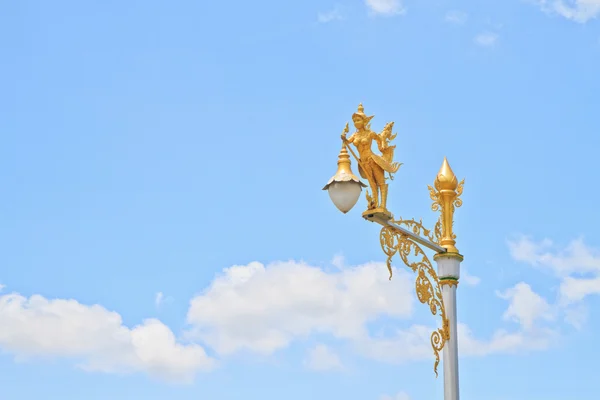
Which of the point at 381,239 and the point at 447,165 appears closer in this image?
the point at 381,239

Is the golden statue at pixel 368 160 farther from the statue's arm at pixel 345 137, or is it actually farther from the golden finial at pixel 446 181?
the golden finial at pixel 446 181

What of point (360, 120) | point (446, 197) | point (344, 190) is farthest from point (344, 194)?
point (446, 197)

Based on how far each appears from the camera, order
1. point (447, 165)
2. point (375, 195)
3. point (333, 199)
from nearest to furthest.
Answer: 1. point (333, 199)
2. point (375, 195)
3. point (447, 165)

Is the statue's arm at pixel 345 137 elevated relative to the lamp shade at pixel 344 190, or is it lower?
elevated

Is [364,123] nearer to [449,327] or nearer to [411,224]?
[411,224]

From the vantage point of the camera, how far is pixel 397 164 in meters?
13.4

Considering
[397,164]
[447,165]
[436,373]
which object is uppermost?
[447,165]

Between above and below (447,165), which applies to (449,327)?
below

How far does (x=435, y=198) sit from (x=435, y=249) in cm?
102

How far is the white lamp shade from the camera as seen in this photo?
12219mm

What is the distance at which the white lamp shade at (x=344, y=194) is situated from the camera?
12.2 meters

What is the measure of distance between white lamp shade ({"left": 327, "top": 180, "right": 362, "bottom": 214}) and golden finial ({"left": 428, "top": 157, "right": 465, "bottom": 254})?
9.12ft

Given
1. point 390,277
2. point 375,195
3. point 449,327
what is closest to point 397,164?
point 375,195

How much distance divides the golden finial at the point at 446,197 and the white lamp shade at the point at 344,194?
2.78 meters
